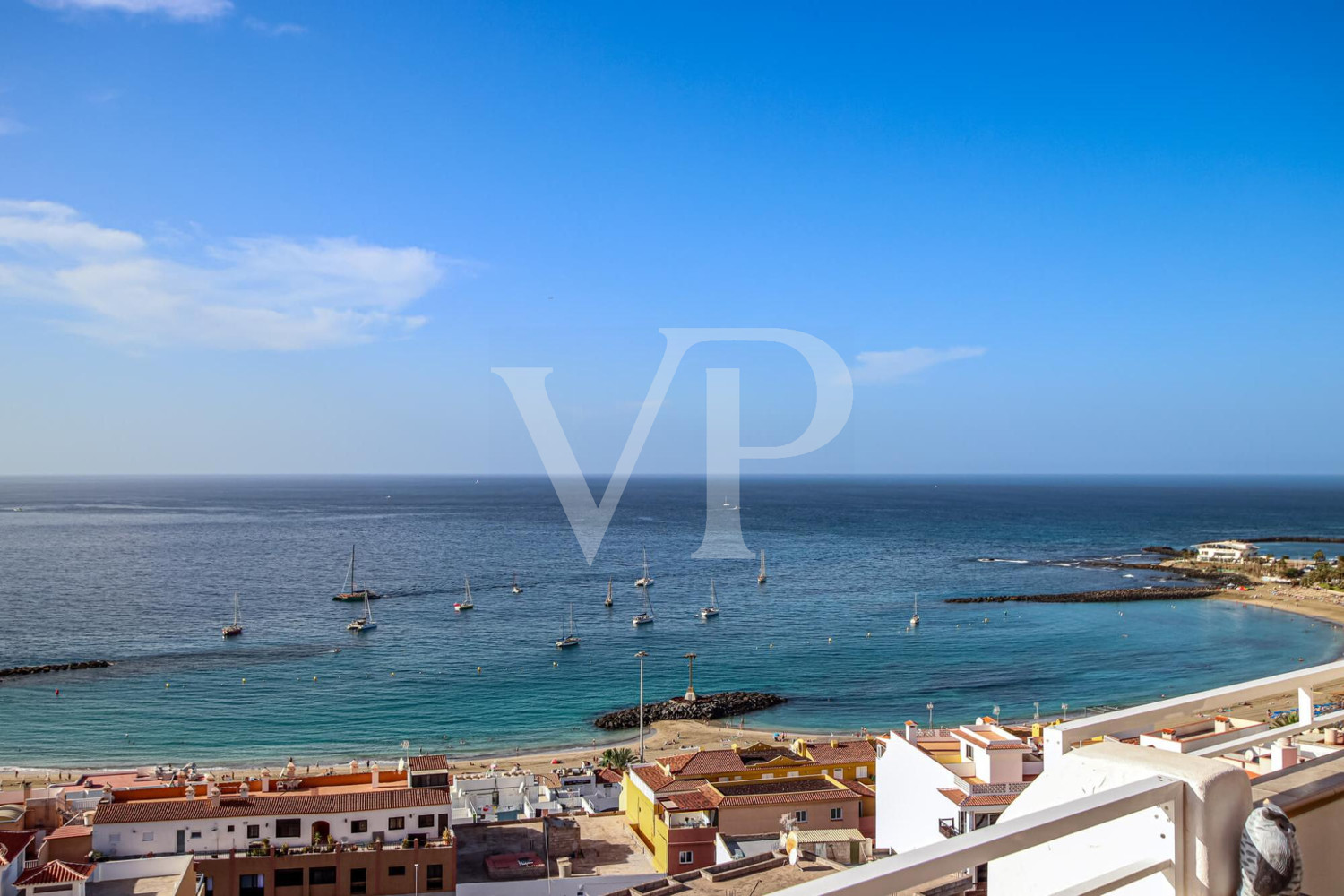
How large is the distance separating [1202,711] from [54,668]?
36927mm

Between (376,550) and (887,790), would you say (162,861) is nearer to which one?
(887,790)

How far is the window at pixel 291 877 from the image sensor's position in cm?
1267

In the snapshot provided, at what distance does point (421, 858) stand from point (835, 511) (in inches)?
3549

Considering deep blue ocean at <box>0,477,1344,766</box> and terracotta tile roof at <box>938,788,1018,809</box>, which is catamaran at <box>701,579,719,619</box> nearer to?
deep blue ocean at <box>0,477,1344,766</box>

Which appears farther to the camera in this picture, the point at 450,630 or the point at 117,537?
the point at 117,537

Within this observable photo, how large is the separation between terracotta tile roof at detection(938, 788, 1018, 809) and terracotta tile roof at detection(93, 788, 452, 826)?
23.2ft

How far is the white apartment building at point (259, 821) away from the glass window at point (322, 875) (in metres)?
0.49

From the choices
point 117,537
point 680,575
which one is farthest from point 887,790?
point 117,537

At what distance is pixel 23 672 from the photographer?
102ft

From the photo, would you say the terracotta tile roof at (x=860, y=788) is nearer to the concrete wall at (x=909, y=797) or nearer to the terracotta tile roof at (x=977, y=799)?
the concrete wall at (x=909, y=797)

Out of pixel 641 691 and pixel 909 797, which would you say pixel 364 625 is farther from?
pixel 909 797

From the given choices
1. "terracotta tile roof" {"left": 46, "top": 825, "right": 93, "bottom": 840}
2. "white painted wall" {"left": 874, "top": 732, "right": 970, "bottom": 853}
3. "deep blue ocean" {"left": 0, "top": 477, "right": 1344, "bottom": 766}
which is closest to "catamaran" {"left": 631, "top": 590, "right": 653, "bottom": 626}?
"deep blue ocean" {"left": 0, "top": 477, "right": 1344, "bottom": 766}

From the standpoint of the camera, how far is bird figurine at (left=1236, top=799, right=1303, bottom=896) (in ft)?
4.12

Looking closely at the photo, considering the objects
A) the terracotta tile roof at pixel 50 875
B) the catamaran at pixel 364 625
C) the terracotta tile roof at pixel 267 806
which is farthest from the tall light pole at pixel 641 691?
the terracotta tile roof at pixel 50 875
